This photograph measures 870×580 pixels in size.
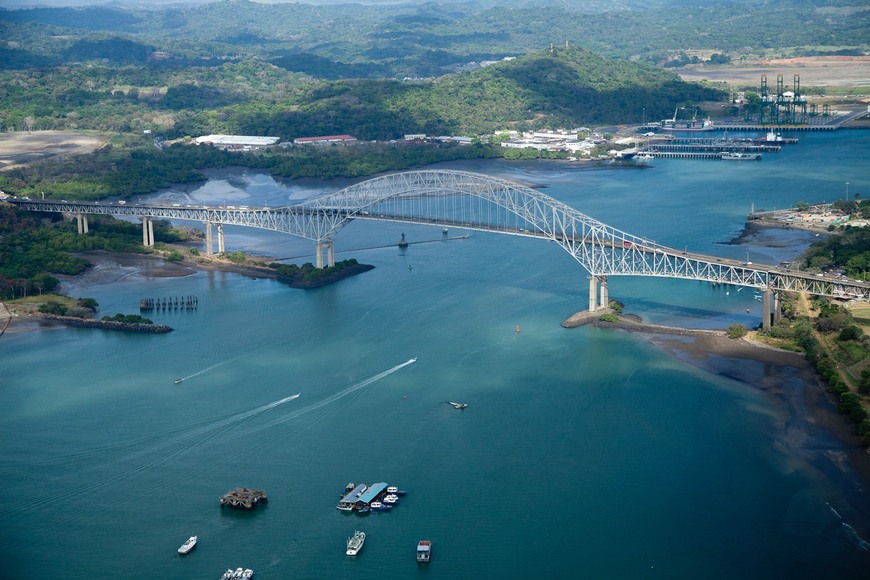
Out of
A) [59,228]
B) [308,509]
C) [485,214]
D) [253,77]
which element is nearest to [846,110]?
[485,214]

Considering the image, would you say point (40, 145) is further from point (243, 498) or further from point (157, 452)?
point (243, 498)

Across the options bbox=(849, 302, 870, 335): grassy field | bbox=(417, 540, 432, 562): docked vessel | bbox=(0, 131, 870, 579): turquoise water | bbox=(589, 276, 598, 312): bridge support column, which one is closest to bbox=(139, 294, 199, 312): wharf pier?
bbox=(0, 131, 870, 579): turquoise water

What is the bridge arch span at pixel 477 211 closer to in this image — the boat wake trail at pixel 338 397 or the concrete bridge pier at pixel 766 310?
the concrete bridge pier at pixel 766 310

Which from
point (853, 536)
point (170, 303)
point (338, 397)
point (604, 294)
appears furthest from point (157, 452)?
point (604, 294)

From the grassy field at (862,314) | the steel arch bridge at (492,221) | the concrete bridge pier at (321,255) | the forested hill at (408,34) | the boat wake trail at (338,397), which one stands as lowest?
the boat wake trail at (338,397)

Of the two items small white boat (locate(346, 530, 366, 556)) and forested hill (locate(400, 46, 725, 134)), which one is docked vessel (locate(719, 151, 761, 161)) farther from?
small white boat (locate(346, 530, 366, 556))

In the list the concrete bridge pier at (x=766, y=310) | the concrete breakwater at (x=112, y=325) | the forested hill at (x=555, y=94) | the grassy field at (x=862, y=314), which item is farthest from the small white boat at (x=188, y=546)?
the forested hill at (x=555, y=94)

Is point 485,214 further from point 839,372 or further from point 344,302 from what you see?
point 839,372
